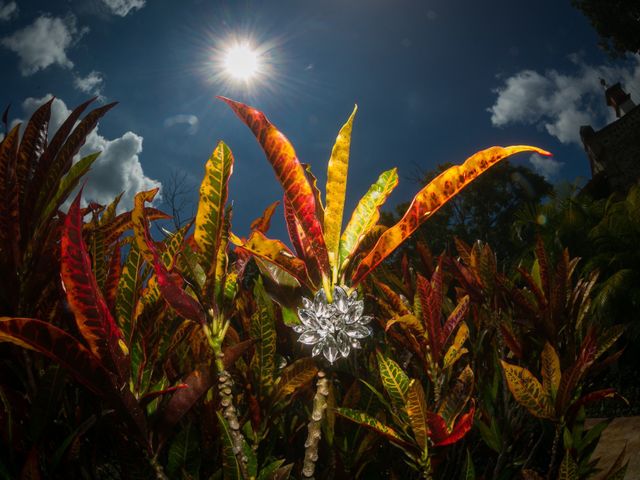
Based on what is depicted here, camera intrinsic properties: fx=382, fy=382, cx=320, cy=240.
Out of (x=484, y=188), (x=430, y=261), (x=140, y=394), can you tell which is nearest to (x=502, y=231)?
(x=484, y=188)

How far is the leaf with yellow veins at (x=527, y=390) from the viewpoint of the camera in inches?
40.4

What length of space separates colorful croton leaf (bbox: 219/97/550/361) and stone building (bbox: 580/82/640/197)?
20998mm

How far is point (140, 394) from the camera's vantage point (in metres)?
0.73

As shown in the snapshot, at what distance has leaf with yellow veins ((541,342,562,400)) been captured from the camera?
1.11 metres

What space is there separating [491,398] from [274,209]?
41.2 inches

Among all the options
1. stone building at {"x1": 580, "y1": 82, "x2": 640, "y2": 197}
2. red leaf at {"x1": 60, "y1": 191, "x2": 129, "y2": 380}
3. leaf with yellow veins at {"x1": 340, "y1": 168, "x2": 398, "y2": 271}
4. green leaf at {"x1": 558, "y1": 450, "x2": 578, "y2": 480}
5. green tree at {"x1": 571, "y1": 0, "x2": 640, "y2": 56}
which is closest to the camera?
red leaf at {"x1": 60, "y1": 191, "x2": 129, "y2": 380}

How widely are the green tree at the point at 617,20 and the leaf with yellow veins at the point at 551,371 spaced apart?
17996 millimetres

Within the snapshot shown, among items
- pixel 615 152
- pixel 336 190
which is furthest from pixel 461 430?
pixel 615 152

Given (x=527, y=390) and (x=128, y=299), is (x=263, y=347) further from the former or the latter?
(x=527, y=390)

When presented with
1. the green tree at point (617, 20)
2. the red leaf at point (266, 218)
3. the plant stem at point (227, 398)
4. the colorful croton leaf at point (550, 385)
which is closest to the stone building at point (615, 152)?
the green tree at point (617, 20)

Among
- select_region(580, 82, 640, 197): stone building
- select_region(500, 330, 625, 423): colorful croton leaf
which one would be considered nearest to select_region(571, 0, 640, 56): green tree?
select_region(580, 82, 640, 197): stone building

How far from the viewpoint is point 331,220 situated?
73 centimetres

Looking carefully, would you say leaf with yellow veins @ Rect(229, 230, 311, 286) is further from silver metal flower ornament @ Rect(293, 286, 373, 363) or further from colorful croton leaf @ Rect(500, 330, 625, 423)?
colorful croton leaf @ Rect(500, 330, 625, 423)

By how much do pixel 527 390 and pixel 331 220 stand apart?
772 millimetres
